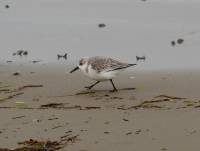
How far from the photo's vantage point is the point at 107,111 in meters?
8.28

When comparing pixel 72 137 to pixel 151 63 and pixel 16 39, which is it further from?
pixel 16 39

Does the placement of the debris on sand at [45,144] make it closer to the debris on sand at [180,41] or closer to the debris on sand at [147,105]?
the debris on sand at [147,105]

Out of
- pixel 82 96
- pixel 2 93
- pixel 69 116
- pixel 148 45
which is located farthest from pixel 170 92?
pixel 148 45

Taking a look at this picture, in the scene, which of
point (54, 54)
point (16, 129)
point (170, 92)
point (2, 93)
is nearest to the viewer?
point (16, 129)

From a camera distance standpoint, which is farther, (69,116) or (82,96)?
(82,96)

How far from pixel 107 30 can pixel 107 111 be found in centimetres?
833

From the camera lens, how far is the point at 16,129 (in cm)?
774

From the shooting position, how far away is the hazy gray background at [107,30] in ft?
46.0

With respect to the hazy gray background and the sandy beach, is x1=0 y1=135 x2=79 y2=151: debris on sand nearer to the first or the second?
the sandy beach

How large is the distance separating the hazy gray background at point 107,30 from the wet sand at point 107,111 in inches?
77.8

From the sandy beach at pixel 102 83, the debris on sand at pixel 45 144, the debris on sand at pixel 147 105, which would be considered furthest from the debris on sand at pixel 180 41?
the debris on sand at pixel 45 144

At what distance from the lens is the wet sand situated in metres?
6.82

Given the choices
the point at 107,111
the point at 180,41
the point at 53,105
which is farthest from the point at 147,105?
the point at 180,41

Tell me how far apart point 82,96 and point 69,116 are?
1.50 meters
